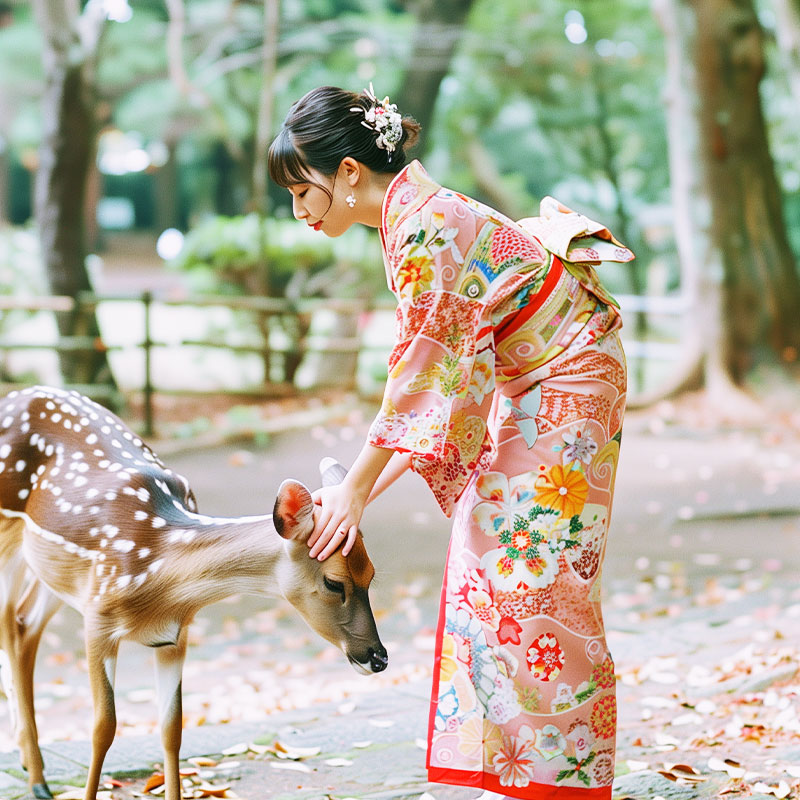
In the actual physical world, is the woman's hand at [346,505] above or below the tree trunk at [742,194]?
below

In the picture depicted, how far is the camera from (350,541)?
246 cm

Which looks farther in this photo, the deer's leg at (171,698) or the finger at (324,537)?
the deer's leg at (171,698)

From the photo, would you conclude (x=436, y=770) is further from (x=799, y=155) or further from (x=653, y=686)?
(x=799, y=155)

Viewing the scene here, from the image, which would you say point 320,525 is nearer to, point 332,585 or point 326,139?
point 332,585

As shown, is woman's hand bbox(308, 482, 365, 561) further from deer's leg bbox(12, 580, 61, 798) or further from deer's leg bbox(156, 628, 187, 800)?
deer's leg bbox(12, 580, 61, 798)

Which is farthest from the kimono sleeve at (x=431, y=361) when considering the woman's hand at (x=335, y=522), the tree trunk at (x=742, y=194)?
the tree trunk at (x=742, y=194)

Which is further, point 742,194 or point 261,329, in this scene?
point 261,329

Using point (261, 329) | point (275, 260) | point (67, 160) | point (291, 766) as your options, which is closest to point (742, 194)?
point (261, 329)

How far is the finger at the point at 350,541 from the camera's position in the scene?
2.46 metres

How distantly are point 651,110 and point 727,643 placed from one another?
1500cm

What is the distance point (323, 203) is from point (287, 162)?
0.12 m

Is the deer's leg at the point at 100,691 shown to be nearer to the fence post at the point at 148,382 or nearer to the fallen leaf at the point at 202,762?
the fallen leaf at the point at 202,762

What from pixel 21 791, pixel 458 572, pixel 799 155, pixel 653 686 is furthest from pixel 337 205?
pixel 799 155

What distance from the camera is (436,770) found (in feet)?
8.49
